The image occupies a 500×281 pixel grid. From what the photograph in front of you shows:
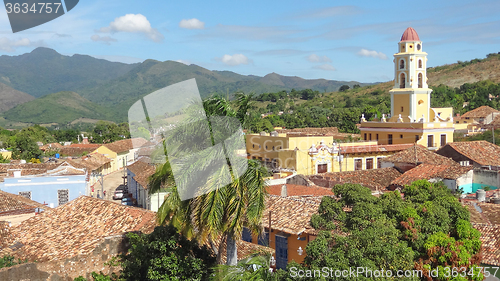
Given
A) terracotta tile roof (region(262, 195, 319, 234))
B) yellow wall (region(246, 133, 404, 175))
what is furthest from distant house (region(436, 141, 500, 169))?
terracotta tile roof (region(262, 195, 319, 234))

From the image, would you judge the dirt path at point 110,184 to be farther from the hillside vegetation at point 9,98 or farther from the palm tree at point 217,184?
the hillside vegetation at point 9,98

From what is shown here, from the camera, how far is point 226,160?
734 centimetres

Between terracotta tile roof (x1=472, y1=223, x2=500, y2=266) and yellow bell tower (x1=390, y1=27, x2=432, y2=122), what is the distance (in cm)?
2372

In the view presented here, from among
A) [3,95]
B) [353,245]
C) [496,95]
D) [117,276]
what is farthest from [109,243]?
[3,95]

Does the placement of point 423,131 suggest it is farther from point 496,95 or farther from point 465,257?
point 496,95

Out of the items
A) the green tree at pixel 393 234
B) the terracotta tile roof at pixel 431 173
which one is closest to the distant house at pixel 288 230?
the green tree at pixel 393 234

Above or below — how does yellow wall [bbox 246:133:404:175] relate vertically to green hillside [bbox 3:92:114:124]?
below

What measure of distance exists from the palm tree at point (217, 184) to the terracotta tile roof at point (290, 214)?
421 cm

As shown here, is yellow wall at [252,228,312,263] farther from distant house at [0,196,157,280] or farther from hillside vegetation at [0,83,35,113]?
hillside vegetation at [0,83,35,113]

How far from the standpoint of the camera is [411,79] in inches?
1369

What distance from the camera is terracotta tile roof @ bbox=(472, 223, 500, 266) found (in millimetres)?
9867

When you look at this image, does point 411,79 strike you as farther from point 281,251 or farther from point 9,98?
point 9,98

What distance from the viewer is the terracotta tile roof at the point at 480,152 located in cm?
2426

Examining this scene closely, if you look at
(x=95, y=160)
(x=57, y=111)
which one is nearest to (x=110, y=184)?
(x=95, y=160)
